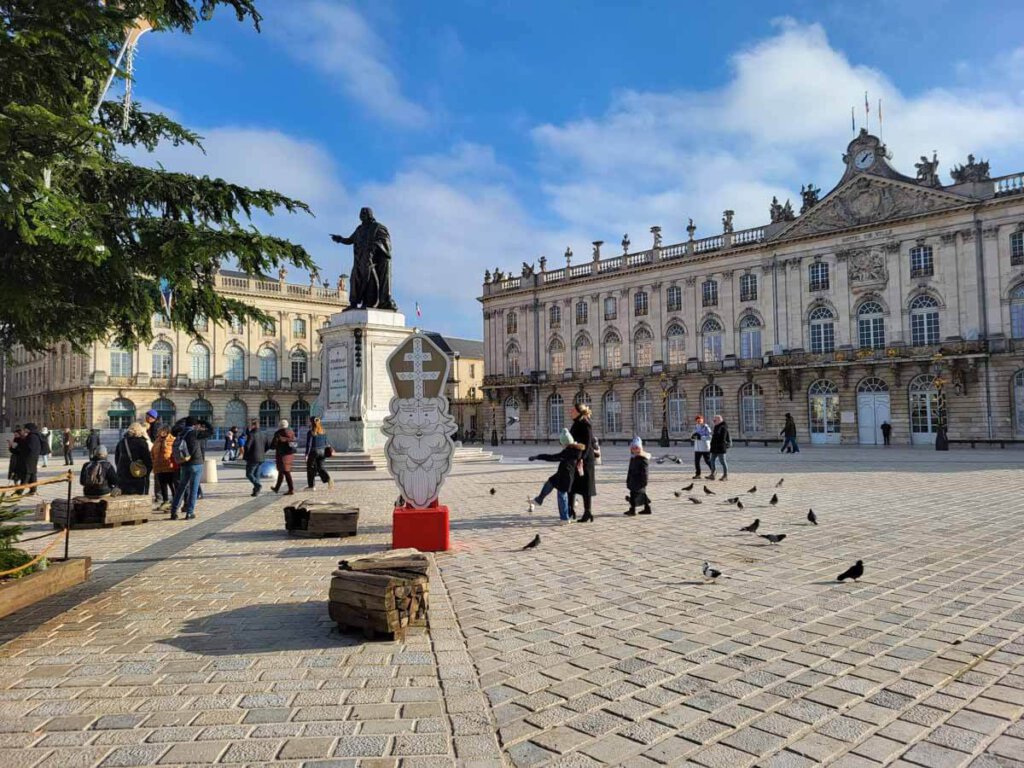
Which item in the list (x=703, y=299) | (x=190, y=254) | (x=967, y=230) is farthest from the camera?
(x=703, y=299)

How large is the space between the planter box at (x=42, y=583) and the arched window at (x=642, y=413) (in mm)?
45053

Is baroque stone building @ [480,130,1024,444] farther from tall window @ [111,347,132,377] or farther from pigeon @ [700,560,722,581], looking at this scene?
pigeon @ [700,560,722,581]

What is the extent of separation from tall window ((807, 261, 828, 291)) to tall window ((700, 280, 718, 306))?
5.98 metres

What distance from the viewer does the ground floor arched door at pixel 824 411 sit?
4181 centimetres

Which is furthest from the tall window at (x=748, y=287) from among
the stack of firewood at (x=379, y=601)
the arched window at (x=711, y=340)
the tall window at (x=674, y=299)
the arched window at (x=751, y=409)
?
the stack of firewood at (x=379, y=601)

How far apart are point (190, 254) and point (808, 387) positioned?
42143mm

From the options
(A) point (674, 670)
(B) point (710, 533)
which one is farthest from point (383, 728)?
(B) point (710, 533)

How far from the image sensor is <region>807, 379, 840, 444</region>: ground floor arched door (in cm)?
4181

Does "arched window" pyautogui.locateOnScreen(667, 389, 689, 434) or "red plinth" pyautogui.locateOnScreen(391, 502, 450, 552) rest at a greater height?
"arched window" pyautogui.locateOnScreen(667, 389, 689, 434)

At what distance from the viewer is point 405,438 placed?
826 cm

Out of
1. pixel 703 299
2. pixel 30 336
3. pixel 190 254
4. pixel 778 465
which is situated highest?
pixel 703 299

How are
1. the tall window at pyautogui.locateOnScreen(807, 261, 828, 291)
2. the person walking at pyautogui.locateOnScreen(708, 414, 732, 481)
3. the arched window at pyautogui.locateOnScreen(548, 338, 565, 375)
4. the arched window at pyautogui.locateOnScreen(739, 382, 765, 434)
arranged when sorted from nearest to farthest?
the person walking at pyautogui.locateOnScreen(708, 414, 732, 481)
the tall window at pyautogui.locateOnScreen(807, 261, 828, 291)
the arched window at pyautogui.locateOnScreen(739, 382, 765, 434)
the arched window at pyautogui.locateOnScreen(548, 338, 565, 375)

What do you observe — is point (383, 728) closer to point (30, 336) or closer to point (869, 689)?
point (869, 689)

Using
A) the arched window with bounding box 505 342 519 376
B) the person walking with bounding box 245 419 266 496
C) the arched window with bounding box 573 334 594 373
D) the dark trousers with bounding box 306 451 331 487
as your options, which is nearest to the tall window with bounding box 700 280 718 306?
the arched window with bounding box 573 334 594 373
